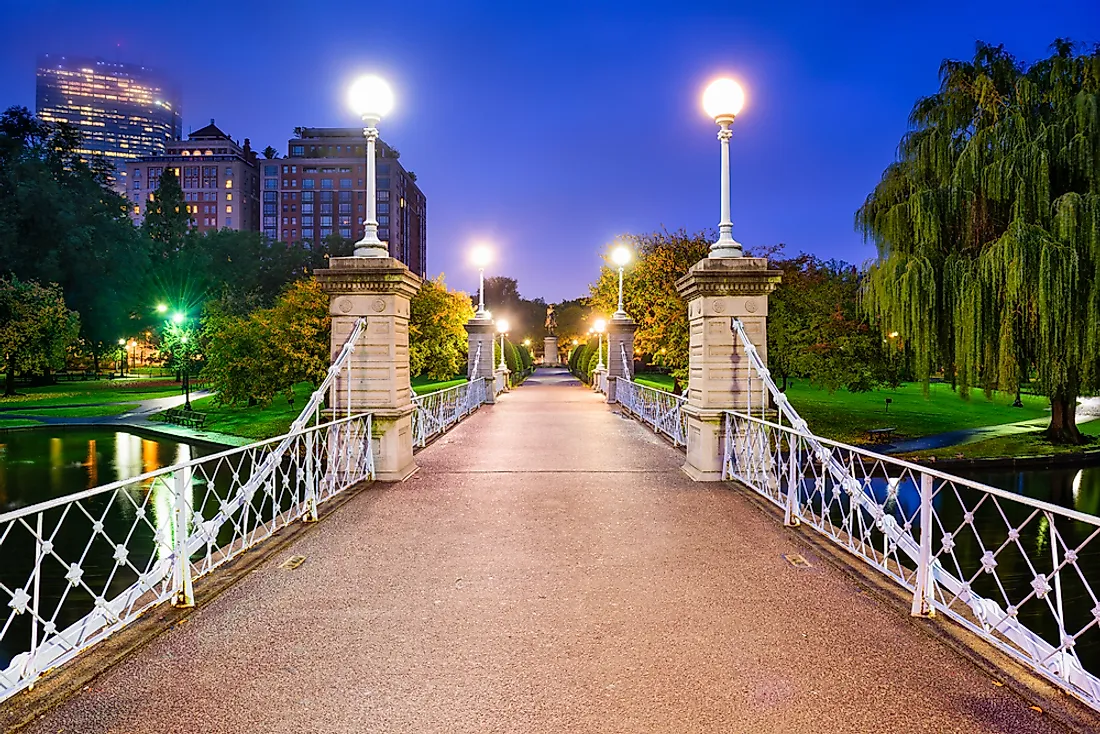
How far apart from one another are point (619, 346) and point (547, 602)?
61.3ft

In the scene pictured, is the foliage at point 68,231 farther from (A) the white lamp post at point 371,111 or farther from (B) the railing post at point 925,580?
(B) the railing post at point 925,580

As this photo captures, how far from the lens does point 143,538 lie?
9875mm

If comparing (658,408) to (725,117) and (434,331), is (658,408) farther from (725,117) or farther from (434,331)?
(434,331)

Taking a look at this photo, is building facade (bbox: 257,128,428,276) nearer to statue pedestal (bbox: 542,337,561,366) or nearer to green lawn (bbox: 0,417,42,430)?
statue pedestal (bbox: 542,337,561,366)

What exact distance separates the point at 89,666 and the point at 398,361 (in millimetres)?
5291

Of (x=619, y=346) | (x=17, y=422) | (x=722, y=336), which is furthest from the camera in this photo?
(x=17, y=422)

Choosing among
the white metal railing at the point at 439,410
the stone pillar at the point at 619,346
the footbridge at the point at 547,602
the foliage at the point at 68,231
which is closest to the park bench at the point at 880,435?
the stone pillar at the point at 619,346

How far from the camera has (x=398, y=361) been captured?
330 inches

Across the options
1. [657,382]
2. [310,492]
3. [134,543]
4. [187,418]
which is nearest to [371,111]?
[310,492]

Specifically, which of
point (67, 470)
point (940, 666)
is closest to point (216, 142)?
point (67, 470)

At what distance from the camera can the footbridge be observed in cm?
302

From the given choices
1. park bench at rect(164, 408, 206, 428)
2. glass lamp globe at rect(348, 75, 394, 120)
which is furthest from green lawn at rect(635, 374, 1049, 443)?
park bench at rect(164, 408, 206, 428)

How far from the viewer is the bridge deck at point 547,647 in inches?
116

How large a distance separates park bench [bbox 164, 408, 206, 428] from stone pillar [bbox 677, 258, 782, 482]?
67.0 ft
